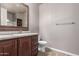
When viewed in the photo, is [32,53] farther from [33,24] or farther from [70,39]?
[70,39]

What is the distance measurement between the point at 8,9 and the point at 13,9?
73 millimetres

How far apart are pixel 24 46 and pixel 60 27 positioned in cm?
63

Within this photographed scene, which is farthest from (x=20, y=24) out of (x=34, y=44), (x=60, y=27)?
(x=60, y=27)

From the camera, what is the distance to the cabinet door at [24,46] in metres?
1.31

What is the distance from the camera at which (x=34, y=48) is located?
57.4 inches

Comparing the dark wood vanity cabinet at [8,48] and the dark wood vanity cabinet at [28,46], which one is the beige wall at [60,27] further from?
the dark wood vanity cabinet at [8,48]

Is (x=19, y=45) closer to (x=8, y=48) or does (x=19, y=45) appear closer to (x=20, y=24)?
(x=8, y=48)

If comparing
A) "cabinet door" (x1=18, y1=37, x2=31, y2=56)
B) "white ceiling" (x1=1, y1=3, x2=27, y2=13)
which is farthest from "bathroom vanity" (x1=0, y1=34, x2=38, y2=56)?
"white ceiling" (x1=1, y1=3, x2=27, y2=13)

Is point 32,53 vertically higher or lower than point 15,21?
lower

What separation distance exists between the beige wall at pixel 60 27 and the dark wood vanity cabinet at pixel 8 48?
0.45 m

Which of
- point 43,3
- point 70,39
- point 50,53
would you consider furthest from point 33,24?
point 70,39

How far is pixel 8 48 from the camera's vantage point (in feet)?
3.74

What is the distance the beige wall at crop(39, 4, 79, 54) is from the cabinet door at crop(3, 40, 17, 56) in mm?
445

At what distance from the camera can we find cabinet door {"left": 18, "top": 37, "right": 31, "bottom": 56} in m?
1.31
